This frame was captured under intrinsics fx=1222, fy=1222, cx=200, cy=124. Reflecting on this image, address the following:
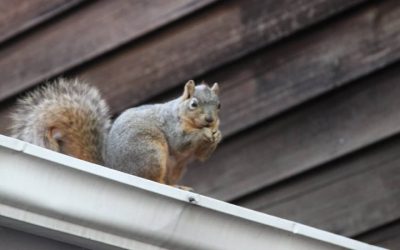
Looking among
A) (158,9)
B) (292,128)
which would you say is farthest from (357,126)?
(158,9)

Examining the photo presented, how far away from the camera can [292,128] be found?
3.17 meters

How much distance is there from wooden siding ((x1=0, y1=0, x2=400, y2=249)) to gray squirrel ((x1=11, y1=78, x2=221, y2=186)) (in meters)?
0.53

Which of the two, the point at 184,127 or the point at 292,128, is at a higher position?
the point at 292,128

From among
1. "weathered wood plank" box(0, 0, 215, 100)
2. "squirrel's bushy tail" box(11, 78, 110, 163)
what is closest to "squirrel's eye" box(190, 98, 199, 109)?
"squirrel's bushy tail" box(11, 78, 110, 163)

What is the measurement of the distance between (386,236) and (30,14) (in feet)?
3.67

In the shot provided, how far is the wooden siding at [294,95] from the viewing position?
3131 millimetres

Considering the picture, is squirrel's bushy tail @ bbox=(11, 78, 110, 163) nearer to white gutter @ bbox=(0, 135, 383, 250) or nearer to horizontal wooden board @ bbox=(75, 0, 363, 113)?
horizontal wooden board @ bbox=(75, 0, 363, 113)

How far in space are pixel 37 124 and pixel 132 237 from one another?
79cm

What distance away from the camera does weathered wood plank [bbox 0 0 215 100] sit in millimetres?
3266

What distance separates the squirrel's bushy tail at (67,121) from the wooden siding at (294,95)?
51cm

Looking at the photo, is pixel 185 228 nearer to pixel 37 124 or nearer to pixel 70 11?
pixel 37 124

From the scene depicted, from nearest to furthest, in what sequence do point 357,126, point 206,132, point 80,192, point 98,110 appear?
point 80,192
point 206,132
point 98,110
point 357,126

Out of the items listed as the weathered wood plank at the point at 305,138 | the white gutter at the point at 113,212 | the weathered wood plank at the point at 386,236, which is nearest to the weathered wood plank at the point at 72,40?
the weathered wood plank at the point at 305,138

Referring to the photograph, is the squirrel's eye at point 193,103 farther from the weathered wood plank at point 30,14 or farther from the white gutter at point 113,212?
the weathered wood plank at point 30,14
